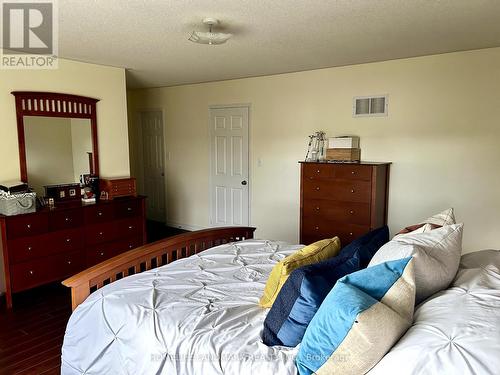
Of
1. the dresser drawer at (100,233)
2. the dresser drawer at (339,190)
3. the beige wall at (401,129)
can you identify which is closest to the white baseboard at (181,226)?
the beige wall at (401,129)

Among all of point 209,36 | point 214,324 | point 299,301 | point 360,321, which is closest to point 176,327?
point 214,324

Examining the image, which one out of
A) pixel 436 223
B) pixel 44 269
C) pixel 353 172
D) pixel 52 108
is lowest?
pixel 44 269

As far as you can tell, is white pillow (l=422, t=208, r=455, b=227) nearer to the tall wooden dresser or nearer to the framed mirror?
the tall wooden dresser

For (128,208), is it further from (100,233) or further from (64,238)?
(64,238)

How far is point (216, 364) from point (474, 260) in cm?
141

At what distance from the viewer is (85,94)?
403 cm

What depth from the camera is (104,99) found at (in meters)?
4.22

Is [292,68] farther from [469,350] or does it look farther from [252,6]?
[469,350]

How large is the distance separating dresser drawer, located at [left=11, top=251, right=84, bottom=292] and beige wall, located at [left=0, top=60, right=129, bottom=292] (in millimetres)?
349

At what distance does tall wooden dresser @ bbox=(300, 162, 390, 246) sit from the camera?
390cm

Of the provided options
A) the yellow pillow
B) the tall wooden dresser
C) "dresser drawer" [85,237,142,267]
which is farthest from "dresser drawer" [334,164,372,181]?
"dresser drawer" [85,237,142,267]

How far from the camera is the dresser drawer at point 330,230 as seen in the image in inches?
157

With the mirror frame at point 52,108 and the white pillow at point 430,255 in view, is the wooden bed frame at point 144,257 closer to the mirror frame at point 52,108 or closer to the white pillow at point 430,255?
the white pillow at point 430,255

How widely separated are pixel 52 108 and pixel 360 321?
3697 millimetres
